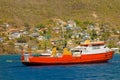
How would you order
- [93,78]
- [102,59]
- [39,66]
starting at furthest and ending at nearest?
[102,59], [39,66], [93,78]

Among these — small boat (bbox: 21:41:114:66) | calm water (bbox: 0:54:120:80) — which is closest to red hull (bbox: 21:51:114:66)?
small boat (bbox: 21:41:114:66)

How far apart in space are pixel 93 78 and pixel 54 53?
108 ft

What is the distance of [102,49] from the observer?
104 metres

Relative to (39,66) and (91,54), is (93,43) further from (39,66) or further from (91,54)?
(39,66)

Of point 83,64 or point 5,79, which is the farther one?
point 83,64

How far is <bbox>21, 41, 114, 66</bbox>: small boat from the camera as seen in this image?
330 feet

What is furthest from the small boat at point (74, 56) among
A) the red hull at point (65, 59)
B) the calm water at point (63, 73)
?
the calm water at point (63, 73)

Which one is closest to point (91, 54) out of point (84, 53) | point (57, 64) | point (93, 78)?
point (84, 53)

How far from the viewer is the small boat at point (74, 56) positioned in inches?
3957

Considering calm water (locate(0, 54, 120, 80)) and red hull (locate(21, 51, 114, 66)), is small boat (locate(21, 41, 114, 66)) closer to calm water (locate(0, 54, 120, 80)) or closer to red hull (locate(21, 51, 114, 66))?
red hull (locate(21, 51, 114, 66))

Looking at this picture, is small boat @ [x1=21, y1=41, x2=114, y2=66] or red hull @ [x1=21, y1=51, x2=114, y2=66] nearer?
red hull @ [x1=21, y1=51, x2=114, y2=66]

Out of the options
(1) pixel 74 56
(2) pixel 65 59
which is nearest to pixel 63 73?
(2) pixel 65 59

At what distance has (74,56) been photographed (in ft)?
334

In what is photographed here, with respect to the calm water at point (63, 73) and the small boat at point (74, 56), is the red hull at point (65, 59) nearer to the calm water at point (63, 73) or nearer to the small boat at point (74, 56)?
the small boat at point (74, 56)
